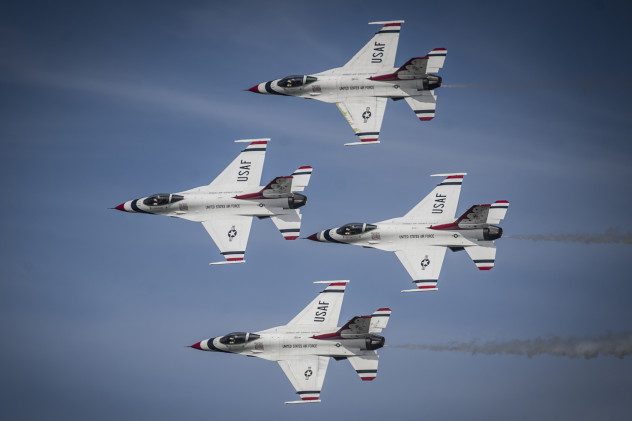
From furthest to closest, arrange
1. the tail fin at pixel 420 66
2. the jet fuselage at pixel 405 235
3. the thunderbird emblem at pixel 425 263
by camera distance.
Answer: the tail fin at pixel 420 66 → the thunderbird emblem at pixel 425 263 → the jet fuselage at pixel 405 235

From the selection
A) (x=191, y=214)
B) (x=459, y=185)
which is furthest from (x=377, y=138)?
(x=191, y=214)

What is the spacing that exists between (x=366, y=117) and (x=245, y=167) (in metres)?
9.92

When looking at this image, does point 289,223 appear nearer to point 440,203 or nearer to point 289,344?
point 289,344

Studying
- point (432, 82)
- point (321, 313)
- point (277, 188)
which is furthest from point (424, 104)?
point (321, 313)

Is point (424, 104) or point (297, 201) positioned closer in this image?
point (297, 201)

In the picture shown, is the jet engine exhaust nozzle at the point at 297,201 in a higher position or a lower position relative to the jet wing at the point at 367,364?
higher

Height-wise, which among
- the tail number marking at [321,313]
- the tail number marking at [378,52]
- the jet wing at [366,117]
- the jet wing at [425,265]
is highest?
the tail number marking at [378,52]

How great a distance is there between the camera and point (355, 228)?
130m

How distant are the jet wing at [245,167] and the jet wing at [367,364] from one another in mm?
16580

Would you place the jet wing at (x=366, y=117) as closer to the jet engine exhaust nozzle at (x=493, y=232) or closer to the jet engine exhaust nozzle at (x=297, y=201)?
the jet engine exhaust nozzle at (x=297, y=201)

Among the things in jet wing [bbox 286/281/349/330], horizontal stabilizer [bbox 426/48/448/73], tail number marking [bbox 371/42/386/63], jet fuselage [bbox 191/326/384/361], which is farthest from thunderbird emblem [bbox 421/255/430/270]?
tail number marking [bbox 371/42/386/63]

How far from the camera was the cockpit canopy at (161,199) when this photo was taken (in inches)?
5182

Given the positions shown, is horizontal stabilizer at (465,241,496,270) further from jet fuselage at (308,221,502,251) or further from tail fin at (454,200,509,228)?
tail fin at (454,200,509,228)

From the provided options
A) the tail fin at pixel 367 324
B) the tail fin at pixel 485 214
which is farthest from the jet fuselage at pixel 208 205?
the tail fin at pixel 485 214
